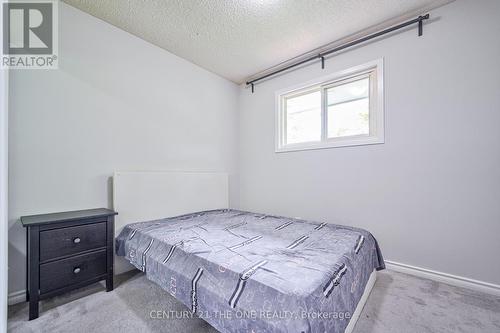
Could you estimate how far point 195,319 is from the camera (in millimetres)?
1408

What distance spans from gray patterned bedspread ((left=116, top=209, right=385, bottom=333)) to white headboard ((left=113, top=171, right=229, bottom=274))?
174 mm

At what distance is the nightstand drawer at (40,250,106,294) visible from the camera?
1.46 metres

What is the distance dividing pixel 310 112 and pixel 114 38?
245 cm

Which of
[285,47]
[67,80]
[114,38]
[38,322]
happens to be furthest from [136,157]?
[285,47]

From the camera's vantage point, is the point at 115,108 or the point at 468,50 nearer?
the point at 468,50

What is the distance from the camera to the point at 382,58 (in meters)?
2.21

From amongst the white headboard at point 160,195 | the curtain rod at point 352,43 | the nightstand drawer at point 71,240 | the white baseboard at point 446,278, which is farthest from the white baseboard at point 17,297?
the curtain rod at point 352,43

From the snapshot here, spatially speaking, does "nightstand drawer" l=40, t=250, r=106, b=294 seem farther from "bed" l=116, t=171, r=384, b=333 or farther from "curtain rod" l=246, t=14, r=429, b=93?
"curtain rod" l=246, t=14, r=429, b=93

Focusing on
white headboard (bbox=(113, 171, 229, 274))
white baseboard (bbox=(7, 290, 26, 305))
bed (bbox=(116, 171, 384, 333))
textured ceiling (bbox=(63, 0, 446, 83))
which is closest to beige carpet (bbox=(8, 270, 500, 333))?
white baseboard (bbox=(7, 290, 26, 305))

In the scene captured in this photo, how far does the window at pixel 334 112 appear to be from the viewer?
7.64 feet

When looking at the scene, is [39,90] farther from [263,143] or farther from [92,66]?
[263,143]

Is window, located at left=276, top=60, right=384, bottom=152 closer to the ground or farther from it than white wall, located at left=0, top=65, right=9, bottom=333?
farther from it

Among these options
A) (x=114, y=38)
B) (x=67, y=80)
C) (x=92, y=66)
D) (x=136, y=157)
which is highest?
(x=114, y=38)

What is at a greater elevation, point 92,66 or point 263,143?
point 92,66
